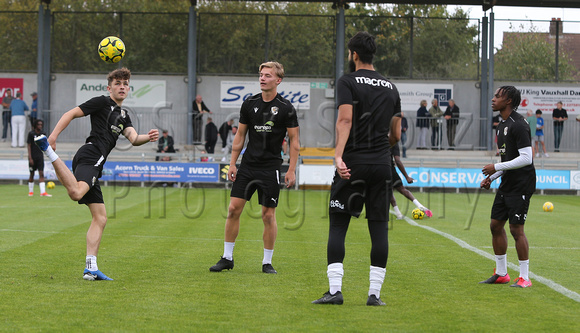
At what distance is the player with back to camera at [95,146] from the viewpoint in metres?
7.22

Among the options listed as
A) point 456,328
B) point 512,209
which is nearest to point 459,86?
point 512,209

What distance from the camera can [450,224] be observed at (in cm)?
1470

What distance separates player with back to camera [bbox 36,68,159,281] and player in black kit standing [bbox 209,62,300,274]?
1.24 meters

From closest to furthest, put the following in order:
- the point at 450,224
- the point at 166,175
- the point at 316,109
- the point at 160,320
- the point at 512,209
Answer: the point at 160,320 < the point at 512,209 < the point at 450,224 < the point at 166,175 < the point at 316,109

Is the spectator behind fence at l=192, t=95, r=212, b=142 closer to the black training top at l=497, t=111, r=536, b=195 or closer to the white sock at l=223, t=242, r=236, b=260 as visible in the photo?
the white sock at l=223, t=242, r=236, b=260

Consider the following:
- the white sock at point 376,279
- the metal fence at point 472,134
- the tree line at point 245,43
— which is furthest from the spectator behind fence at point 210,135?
the white sock at point 376,279

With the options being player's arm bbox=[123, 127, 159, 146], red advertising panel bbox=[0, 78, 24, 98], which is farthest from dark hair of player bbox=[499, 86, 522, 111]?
red advertising panel bbox=[0, 78, 24, 98]

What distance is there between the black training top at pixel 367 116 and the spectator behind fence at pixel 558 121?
2967 centimetres

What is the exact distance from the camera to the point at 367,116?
20.2ft

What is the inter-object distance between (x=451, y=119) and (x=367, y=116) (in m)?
28.1

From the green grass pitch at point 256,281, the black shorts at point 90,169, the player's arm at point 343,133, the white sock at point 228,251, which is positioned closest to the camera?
the green grass pitch at point 256,281

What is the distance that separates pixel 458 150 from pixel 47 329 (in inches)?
1204

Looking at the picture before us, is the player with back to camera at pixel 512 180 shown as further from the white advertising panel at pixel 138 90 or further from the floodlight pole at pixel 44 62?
the floodlight pole at pixel 44 62

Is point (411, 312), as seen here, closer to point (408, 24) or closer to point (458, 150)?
point (458, 150)
